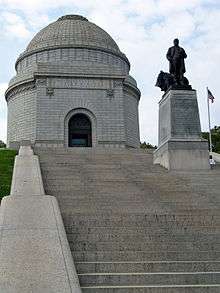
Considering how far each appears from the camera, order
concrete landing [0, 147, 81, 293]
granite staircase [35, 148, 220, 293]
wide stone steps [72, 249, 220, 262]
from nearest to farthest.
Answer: concrete landing [0, 147, 81, 293] → granite staircase [35, 148, 220, 293] → wide stone steps [72, 249, 220, 262]

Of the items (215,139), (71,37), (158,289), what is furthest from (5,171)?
(215,139)

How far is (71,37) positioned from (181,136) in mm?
22414

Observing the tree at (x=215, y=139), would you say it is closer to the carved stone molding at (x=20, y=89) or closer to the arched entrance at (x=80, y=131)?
the arched entrance at (x=80, y=131)

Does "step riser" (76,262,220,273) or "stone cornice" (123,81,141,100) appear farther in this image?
"stone cornice" (123,81,141,100)

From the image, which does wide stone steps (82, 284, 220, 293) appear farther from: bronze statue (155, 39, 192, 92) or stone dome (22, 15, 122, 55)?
stone dome (22, 15, 122, 55)

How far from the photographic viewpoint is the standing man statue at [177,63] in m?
20.0

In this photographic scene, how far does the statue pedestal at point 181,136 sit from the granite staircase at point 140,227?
1292mm

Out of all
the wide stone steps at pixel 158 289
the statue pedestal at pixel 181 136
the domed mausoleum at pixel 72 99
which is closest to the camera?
the wide stone steps at pixel 158 289

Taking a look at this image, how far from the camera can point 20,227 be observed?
8.05 metres

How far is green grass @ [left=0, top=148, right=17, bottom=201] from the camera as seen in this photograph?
1433cm

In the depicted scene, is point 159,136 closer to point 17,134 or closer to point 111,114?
point 111,114

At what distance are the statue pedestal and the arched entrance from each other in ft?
51.1

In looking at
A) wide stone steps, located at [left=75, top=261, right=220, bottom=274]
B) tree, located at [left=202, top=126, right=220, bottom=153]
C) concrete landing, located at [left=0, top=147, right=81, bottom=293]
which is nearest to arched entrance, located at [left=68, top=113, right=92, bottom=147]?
tree, located at [left=202, top=126, right=220, bottom=153]

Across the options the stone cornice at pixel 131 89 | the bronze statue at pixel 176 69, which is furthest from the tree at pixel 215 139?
the bronze statue at pixel 176 69
